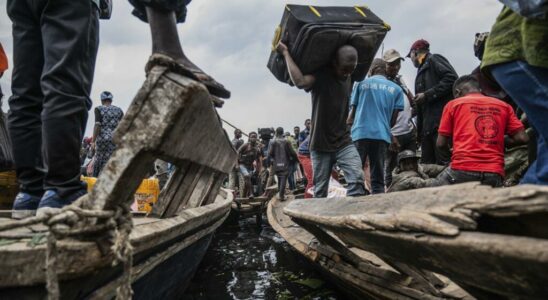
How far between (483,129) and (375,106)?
47.0 inches

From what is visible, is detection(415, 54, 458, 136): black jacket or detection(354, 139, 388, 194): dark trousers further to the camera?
detection(415, 54, 458, 136): black jacket

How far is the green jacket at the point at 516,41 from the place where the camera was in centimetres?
126

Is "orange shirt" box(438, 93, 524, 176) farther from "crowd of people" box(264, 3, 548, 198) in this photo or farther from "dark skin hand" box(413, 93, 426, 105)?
"dark skin hand" box(413, 93, 426, 105)

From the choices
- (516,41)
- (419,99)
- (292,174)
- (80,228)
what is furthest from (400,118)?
(292,174)

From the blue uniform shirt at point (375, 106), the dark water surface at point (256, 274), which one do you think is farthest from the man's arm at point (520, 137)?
the dark water surface at point (256, 274)

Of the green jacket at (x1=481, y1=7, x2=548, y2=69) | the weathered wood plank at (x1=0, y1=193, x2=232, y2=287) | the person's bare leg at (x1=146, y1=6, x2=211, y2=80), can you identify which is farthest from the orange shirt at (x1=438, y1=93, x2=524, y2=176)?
the weathered wood plank at (x1=0, y1=193, x2=232, y2=287)

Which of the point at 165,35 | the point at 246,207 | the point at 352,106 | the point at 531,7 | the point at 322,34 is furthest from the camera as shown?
the point at 246,207

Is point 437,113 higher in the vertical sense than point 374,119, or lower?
higher

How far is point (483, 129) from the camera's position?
272 cm

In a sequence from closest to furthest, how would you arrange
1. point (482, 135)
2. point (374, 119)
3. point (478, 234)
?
1. point (478, 234)
2. point (482, 135)
3. point (374, 119)

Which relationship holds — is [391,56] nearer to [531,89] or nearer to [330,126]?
[330,126]

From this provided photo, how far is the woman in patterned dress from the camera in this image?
5602 mm

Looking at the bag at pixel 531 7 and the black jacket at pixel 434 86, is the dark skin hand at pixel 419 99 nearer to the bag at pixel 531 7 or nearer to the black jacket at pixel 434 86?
the black jacket at pixel 434 86

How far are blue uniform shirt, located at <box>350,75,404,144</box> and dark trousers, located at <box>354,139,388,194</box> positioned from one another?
7 centimetres
